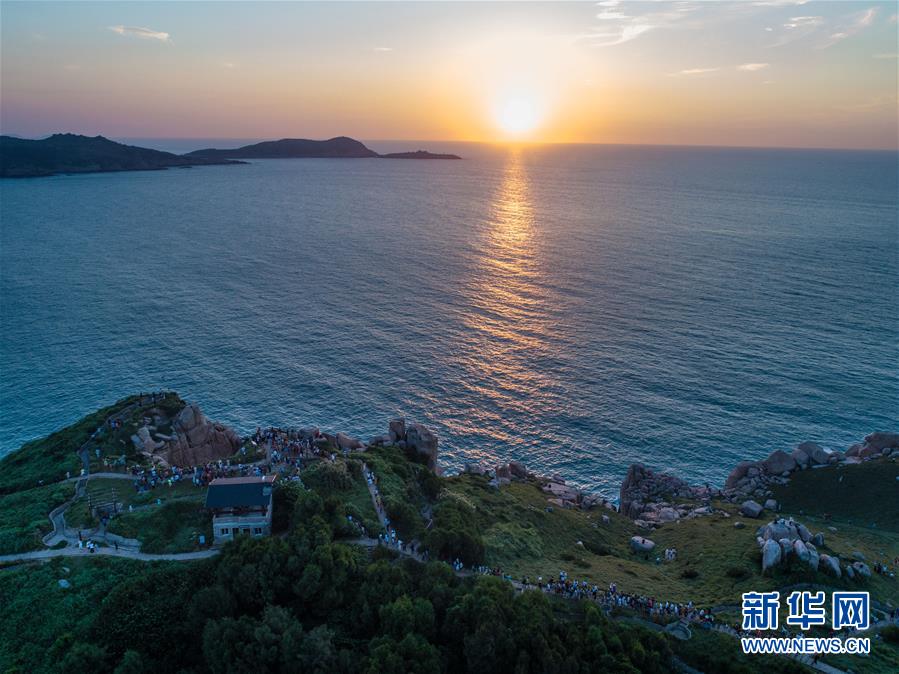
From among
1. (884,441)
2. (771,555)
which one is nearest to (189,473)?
(771,555)

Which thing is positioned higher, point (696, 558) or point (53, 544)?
point (53, 544)

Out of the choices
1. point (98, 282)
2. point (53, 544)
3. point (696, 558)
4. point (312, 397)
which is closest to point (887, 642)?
point (696, 558)

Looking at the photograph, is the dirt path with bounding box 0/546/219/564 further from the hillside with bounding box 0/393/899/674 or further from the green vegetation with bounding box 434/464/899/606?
A: the green vegetation with bounding box 434/464/899/606

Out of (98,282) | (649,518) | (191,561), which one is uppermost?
(98,282)

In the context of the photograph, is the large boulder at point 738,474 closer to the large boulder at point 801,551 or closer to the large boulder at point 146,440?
the large boulder at point 801,551

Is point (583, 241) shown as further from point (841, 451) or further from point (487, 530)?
point (487, 530)
